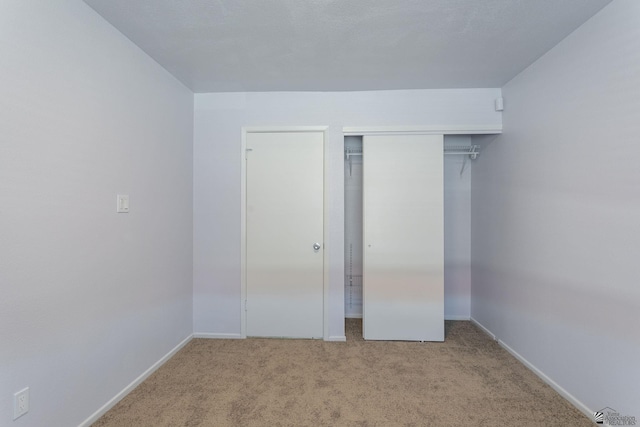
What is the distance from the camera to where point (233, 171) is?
2.81m

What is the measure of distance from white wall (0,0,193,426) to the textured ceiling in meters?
0.32

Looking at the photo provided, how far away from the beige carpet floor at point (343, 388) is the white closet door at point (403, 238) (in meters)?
0.24

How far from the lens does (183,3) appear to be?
159 cm

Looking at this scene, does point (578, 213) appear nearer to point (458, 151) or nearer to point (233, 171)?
point (458, 151)

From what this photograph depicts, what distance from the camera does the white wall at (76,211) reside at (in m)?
1.27

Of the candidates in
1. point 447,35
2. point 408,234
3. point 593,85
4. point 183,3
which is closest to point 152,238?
point 183,3

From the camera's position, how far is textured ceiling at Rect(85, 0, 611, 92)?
64.2 inches

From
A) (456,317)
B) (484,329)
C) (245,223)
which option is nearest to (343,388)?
(245,223)

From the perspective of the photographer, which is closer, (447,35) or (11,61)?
(11,61)

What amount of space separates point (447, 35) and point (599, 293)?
6.17 ft

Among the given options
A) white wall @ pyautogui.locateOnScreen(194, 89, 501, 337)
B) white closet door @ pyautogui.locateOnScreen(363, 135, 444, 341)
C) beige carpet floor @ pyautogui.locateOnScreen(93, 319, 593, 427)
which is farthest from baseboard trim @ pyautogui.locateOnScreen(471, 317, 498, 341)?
white wall @ pyautogui.locateOnScreen(194, 89, 501, 337)

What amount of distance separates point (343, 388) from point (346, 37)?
A: 8.11 feet

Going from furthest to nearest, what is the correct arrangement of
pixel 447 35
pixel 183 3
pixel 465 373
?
1. pixel 465 373
2. pixel 447 35
3. pixel 183 3

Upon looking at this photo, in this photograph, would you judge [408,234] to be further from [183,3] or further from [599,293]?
A: [183,3]
